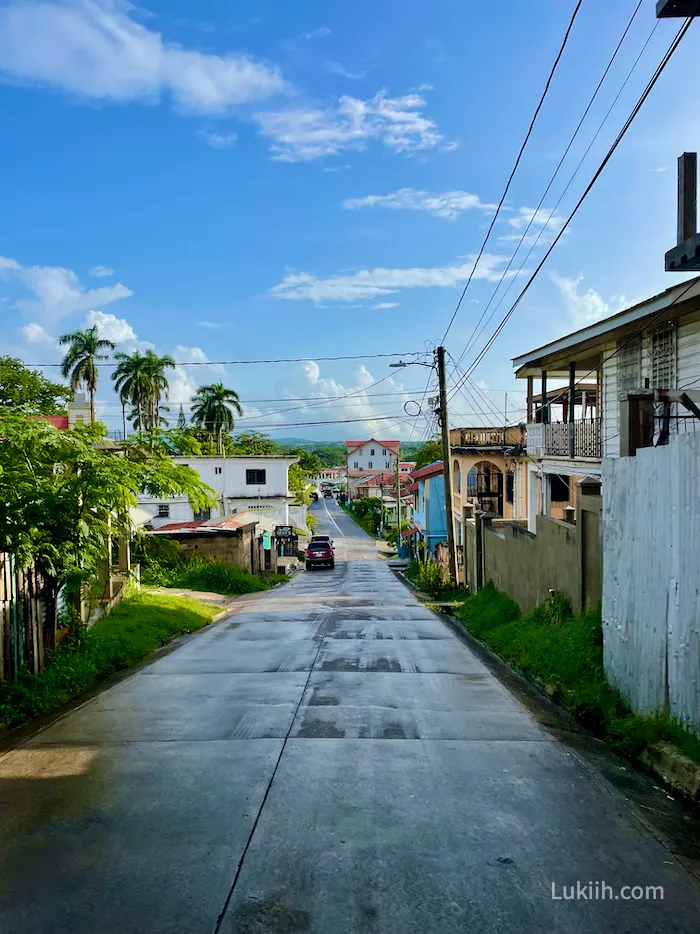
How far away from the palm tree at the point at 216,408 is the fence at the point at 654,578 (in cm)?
6137

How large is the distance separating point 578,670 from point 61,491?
22.2 feet

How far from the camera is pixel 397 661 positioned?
1091 centimetres

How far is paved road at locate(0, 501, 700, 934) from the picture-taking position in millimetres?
3715

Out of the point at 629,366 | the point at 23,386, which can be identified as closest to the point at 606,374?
the point at 629,366

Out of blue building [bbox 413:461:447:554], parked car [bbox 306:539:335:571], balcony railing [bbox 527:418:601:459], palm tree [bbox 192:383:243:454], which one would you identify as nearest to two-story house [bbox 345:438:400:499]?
palm tree [bbox 192:383:243:454]

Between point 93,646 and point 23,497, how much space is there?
348 centimetres

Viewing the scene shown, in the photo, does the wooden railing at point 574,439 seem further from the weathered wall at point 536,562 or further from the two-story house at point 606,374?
the weathered wall at point 536,562

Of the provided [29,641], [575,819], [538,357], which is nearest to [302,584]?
[538,357]

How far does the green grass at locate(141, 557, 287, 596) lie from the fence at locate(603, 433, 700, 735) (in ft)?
59.4

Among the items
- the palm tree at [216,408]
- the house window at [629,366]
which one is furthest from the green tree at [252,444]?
the house window at [629,366]

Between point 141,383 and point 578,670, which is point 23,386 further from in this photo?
point 578,670

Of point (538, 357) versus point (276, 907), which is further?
point (538, 357)

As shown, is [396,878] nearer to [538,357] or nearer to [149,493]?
[149,493]

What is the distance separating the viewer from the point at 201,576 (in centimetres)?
2539
